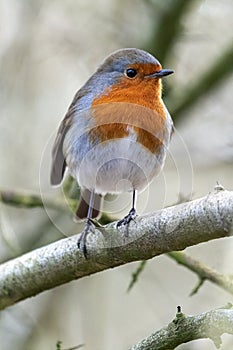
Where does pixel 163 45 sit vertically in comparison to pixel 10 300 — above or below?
above

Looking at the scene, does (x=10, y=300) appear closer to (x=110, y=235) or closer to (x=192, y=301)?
(x=110, y=235)

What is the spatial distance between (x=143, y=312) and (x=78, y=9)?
2451 mm

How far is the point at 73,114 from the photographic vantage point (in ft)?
11.7

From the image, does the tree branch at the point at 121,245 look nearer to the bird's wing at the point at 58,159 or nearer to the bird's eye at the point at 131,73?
the bird's wing at the point at 58,159

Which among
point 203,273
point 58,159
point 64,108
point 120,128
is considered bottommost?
point 203,273

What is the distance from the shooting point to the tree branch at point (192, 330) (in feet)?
6.80

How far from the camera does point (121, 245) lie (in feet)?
8.50

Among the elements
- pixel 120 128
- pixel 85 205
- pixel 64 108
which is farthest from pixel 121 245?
pixel 64 108

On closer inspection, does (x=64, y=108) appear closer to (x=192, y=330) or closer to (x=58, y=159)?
(x=58, y=159)

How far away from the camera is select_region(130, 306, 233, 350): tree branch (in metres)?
2.07

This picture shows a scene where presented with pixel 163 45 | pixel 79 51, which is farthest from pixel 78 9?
pixel 163 45

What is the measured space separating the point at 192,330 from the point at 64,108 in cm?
403

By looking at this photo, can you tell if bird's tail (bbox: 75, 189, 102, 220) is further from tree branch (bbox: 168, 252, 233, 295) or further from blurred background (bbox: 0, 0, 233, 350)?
tree branch (bbox: 168, 252, 233, 295)

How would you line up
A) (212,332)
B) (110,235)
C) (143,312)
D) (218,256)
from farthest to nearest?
1. (143,312)
2. (218,256)
3. (110,235)
4. (212,332)
